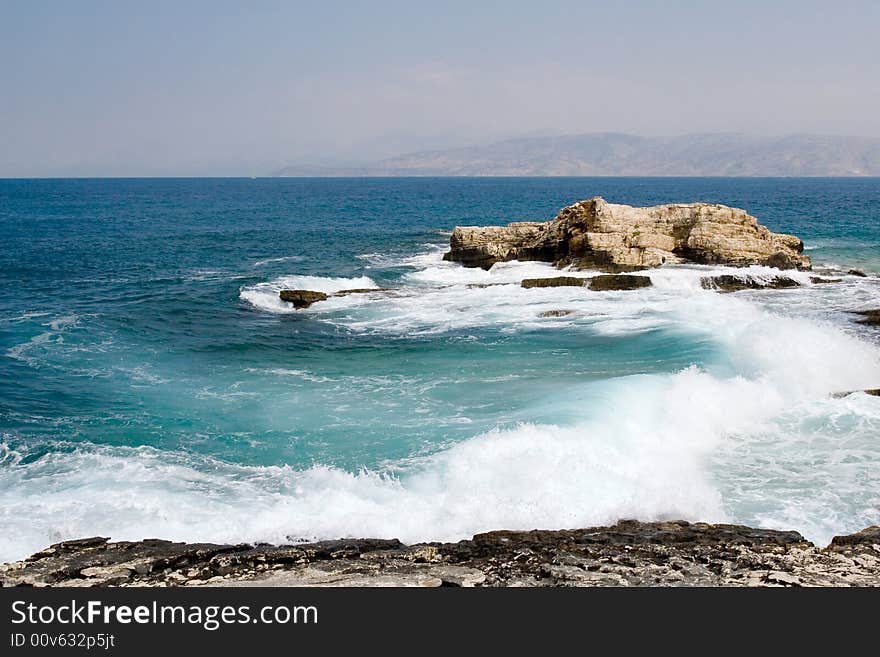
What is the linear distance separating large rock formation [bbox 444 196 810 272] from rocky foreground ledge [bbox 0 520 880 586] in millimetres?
27169

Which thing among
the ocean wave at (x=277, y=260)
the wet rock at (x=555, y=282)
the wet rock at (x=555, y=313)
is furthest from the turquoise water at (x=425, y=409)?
the ocean wave at (x=277, y=260)

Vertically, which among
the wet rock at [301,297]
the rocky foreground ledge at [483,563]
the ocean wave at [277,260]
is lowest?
the rocky foreground ledge at [483,563]

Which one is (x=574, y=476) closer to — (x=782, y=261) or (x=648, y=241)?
(x=648, y=241)

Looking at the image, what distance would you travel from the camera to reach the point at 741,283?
109 feet

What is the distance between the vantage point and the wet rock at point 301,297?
3190 centimetres

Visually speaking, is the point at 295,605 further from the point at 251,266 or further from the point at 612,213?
the point at 251,266

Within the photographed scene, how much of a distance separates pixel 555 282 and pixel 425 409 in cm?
1716

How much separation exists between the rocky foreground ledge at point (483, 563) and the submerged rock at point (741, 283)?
24.0 metres

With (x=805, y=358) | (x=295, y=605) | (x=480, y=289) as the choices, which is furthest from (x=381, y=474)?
(x=480, y=289)

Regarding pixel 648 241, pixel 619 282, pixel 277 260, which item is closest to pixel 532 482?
pixel 619 282

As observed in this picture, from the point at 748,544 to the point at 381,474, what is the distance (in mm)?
6787

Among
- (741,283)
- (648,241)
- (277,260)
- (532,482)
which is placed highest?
(648,241)

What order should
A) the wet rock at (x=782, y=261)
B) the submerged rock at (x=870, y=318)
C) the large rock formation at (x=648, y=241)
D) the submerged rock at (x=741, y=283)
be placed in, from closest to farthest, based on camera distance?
1. the submerged rock at (x=870, y=318)
2. the submerged rock at (x=741, y=283)
3. the wet rock at (x=782, y=261)
4. the large rock formation at (x=648, y=241)

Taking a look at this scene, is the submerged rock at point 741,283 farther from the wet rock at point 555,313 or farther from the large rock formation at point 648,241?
the wet rock at point 555,313
